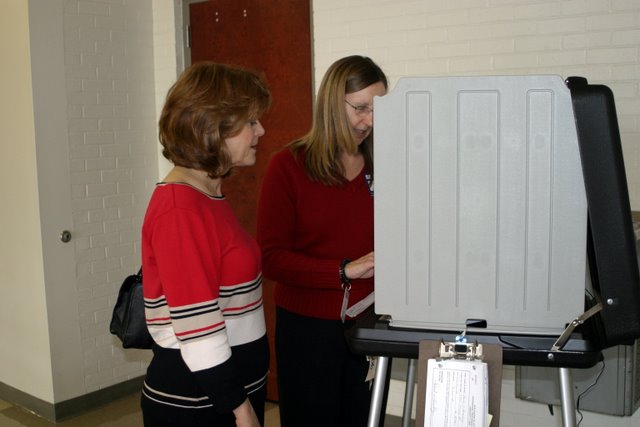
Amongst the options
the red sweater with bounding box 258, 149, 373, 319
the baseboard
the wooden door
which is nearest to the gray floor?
the baseboard

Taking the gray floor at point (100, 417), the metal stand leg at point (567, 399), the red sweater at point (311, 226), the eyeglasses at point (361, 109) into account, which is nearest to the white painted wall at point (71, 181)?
the gray floor at point (100, 417)

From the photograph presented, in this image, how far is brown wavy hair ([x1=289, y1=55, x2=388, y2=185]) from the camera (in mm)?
1943

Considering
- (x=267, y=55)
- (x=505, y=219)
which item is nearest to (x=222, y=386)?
(x=505, y=219)

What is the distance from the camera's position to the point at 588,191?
1192 millimetres

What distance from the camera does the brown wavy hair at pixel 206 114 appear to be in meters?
1.54

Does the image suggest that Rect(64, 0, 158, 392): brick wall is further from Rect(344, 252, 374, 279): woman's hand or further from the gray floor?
Rect(344, 252, 374, 279): woman's hand

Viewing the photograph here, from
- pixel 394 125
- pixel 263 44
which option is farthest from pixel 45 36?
pixel 394 125

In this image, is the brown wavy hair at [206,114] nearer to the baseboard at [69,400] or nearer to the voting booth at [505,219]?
the voting booth at [505,219]

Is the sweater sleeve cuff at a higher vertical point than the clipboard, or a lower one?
lower

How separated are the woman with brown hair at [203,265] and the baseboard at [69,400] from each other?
2387 millimetres

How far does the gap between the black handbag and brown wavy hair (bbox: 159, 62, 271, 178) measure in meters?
0.34

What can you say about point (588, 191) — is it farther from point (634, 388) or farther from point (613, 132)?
point (634, 388)

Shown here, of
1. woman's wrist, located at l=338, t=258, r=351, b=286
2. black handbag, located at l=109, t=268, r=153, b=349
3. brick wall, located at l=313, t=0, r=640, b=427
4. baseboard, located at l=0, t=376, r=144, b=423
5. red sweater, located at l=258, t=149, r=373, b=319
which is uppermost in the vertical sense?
brick wall, located at l=313, t=0, r=640, b=427

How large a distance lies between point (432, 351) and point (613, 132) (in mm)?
480
